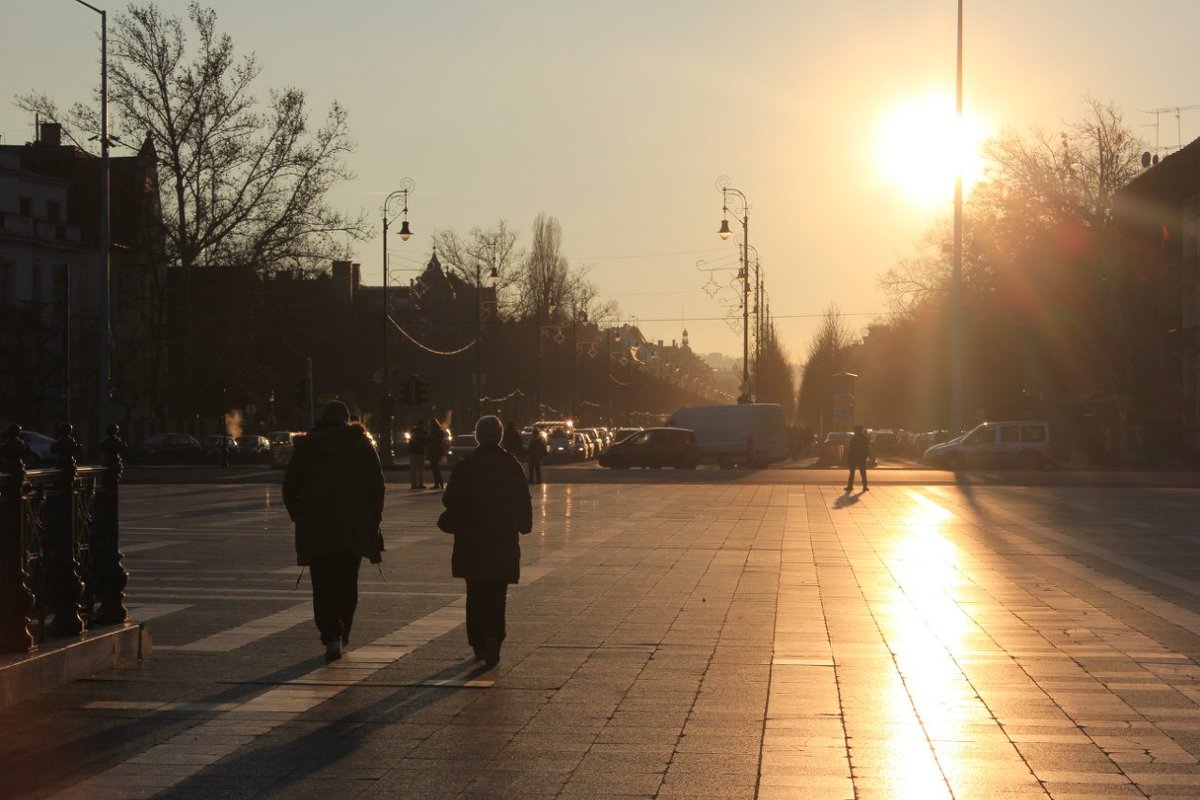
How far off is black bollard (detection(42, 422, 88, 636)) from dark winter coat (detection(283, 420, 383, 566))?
1.33 metres

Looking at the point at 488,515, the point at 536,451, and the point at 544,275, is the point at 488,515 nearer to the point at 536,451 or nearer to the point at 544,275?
the point at 536,451

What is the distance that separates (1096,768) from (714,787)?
1.80m

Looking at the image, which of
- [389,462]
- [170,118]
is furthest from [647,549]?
[170,118]

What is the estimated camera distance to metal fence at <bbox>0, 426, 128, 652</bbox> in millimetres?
8961

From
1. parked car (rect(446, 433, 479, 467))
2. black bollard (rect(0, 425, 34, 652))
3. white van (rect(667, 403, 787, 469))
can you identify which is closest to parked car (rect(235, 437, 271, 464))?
parked car (rect(446, 433, 479, 467))

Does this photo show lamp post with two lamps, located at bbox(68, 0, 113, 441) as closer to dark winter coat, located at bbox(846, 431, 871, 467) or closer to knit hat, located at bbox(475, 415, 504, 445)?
dark winter coat, located at bbox(846, 431, 871, 467)

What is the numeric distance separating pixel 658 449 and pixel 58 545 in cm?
4771

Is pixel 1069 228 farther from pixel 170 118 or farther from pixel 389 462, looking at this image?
pixel 170 118

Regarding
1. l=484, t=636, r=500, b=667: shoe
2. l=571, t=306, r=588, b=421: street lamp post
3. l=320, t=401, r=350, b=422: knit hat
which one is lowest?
l=484, t=636, r=500, b=667: shoe

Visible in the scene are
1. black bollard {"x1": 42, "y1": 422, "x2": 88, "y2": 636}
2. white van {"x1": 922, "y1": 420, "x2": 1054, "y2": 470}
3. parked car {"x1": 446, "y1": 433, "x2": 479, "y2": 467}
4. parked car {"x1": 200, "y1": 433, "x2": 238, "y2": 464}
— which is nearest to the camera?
black bollard {"x1": 42, "y1": 422, "x2": 88, "y2": 636}

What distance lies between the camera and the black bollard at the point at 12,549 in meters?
8.91

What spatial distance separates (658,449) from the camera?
2247 inches

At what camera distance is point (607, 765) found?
7.27 metres

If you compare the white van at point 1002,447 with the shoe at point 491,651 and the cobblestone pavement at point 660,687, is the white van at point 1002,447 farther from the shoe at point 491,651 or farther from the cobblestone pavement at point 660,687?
the shoe at point 491,651
